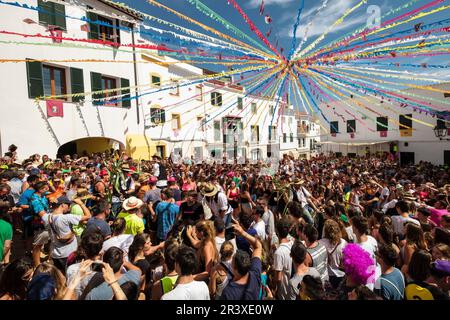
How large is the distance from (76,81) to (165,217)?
10.2 metres

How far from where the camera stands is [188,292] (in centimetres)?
223

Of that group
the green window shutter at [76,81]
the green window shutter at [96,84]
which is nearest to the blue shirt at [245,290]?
the green window shutter at [76,81]

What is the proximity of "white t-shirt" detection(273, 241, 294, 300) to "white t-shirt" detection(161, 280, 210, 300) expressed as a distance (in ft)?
3.17

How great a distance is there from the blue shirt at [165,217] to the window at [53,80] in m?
9.81

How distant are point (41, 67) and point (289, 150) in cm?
2704

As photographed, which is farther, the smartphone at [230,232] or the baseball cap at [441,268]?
the smartphone at [230,232]

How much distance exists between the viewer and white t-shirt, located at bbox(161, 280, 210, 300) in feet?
7.13

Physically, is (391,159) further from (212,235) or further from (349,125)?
(212,235)

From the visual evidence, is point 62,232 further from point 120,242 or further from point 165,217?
point 165,217

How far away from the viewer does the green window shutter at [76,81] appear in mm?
11289

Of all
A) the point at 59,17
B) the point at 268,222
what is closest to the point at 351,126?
the point at 268,222

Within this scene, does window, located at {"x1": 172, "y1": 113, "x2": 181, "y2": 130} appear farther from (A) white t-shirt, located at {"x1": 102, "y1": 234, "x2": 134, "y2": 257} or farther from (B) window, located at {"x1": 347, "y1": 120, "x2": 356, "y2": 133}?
(B) window, located at {"x1": 347, "y1": 120, "x2": 356, "y2": 133}

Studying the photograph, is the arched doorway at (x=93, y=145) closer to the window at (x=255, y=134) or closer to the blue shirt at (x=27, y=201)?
the blue shirt at (x=27, y=201)

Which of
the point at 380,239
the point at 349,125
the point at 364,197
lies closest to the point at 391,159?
the point at 349,125
